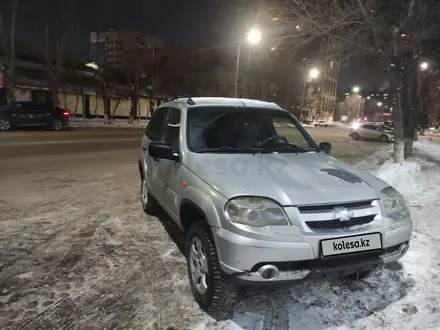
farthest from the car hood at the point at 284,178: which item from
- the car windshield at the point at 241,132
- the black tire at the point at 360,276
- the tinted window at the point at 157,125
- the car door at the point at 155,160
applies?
the tinted window at the point at 157,125

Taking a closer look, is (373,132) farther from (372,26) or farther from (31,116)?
(31,116)

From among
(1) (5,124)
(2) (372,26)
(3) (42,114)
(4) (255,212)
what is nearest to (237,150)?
(4) (255,212)

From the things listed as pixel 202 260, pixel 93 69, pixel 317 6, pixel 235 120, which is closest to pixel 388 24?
pixel 317 6

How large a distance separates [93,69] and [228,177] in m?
42.9

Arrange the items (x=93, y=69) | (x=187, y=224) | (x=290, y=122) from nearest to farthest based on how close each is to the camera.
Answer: (x=187, y=224) → (x=290, y=122) → (x=93, y=69)

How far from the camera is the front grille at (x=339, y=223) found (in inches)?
108

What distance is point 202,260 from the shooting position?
3074 millimetres

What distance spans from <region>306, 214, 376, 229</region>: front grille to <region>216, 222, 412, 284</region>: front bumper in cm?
17

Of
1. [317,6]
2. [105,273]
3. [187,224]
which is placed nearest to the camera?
[187,224]

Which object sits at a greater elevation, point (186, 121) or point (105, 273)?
point (186, 121)

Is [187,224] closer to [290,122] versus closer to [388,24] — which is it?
[290,122]

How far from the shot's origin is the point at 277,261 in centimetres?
262

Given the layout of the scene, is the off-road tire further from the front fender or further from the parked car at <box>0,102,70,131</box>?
the front fender

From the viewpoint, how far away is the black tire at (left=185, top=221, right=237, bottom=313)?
112 inches
